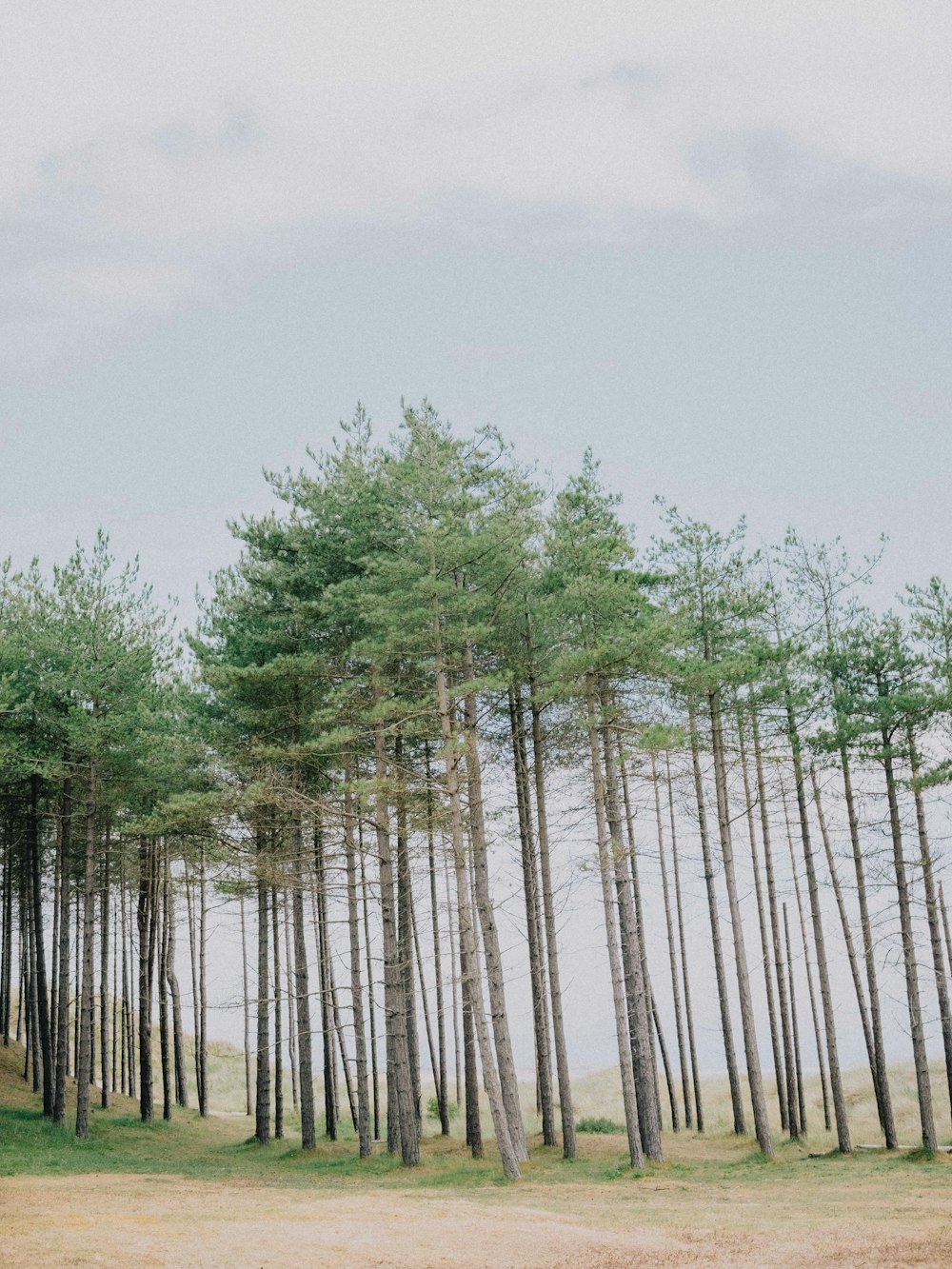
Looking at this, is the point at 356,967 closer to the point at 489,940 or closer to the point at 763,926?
the point at 489,940

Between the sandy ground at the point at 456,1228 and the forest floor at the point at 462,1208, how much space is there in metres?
0.03

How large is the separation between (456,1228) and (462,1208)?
169cm

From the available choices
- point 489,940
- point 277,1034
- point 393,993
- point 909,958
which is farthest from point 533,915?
point 277,1034

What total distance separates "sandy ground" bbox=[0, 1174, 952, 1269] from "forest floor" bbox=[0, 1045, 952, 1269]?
1.4 inches

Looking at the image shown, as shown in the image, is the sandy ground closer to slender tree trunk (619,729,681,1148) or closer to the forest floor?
the forest floor

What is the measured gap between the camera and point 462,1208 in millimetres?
13602

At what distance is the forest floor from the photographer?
10.5 metres

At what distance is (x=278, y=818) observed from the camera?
2073 cm

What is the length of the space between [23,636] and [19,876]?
425 inches

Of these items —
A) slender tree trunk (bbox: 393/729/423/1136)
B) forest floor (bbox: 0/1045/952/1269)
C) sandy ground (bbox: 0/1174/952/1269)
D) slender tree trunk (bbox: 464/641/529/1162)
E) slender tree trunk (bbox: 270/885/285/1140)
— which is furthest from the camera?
slender tree trunk (bbox: 270/885/285/1140)

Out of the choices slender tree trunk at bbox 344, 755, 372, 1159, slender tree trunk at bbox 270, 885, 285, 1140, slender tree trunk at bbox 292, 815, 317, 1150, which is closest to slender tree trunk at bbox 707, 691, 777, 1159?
slender tree trunk at bbox 344, 755, 372, 1159

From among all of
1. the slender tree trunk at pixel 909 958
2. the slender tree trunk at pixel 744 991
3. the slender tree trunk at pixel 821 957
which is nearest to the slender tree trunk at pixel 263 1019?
the slender tree trunk at pixel 744 991

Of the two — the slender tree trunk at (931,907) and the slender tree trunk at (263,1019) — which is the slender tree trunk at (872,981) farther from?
the slender tree trunk at (263,1019)

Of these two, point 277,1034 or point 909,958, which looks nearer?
point 909,958
